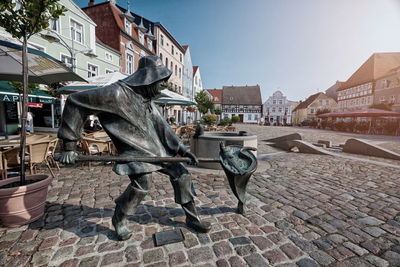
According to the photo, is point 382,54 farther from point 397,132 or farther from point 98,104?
point 98,104

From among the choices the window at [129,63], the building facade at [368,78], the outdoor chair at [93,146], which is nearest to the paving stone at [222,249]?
the outdoor chair at [93,146]

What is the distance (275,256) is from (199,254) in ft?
2.64

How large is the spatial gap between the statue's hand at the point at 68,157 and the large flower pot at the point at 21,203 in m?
1.22

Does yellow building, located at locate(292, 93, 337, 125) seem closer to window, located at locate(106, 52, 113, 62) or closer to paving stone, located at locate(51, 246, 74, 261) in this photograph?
window, located at locate(106, 52, 113, 62)

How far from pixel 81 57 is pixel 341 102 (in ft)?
159

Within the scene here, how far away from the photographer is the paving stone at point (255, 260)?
6.18 feet

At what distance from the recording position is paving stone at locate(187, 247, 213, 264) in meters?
1.94

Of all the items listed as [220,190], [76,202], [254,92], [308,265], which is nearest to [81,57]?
[76,202]

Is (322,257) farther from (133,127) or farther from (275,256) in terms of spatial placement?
(133,127)

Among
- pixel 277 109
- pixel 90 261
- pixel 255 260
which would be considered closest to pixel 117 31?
pixel 90 261

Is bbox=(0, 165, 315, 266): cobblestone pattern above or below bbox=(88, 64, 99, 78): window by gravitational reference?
below

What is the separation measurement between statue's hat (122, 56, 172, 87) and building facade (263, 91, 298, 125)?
54.4 metres

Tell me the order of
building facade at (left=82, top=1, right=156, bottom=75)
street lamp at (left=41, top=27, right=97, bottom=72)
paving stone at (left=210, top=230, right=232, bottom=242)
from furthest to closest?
1. building facade at (left=82, top=1, right=156, bottom=75)
2. street lamp at (left=41, top=27, right=97, bottom=72)
3. paving stone at (left=210, top=230, right=232, bottom=242)

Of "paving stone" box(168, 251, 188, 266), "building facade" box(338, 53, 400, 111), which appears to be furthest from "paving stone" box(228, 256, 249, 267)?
"building facade" box(338, 53, 400, 111)
